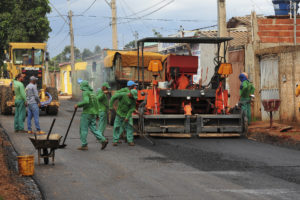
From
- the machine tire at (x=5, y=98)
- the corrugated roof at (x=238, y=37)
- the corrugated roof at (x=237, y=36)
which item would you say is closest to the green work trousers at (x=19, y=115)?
the machine tire at (x=5, y=98)

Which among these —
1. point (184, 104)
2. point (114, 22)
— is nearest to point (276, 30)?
point (184, 104)

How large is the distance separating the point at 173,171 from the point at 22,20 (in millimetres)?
29898

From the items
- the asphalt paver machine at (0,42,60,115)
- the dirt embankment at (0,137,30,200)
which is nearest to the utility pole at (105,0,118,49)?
the asphalt paver machine at (0,42,60,115)

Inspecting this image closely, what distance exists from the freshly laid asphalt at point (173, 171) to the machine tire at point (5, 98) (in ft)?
27.0

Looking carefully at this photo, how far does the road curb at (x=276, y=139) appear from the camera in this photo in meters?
13.6

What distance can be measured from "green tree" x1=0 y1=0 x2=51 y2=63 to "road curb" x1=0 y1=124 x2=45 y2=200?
23.3 metres

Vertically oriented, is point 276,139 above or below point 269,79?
below

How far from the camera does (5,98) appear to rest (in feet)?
71.6

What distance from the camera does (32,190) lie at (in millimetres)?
7812

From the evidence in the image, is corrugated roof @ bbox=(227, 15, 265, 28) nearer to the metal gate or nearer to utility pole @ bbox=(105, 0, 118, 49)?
utility pole @ bbox=(105, 0, 118, 49)

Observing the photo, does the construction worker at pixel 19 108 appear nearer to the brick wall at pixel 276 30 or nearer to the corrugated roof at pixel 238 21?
the brick wall at pixel 276 30

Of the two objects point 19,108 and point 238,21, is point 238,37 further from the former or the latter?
point 19,108

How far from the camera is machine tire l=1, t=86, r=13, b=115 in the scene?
2197 cm

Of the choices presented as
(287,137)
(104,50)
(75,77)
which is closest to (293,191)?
(287,137)
